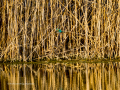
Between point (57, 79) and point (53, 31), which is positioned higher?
point (53, 31)

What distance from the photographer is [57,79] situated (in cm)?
455

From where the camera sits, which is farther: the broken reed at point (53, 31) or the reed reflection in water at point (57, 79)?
the broken reed at point (53, 31)

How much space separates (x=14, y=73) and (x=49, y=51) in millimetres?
1632

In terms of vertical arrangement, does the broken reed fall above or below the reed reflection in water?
above

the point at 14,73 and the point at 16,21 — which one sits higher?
the point at 16,21

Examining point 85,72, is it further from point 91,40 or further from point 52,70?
point 91,40

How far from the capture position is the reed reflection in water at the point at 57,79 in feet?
13.0

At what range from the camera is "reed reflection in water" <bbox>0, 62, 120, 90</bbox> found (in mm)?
3948

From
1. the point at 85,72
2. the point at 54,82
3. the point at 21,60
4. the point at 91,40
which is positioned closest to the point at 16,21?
the point at 21,60

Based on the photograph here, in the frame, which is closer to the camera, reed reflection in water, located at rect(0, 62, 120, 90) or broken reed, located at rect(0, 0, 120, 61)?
reed reflection in water, located at rect(0, 62, 120, 90)

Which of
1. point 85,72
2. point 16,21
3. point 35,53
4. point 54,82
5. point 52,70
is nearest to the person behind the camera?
point 54,82

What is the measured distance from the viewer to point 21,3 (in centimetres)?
665

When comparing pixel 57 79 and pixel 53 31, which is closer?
pixel 57 79

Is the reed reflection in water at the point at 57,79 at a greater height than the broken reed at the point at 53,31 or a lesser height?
lesser
